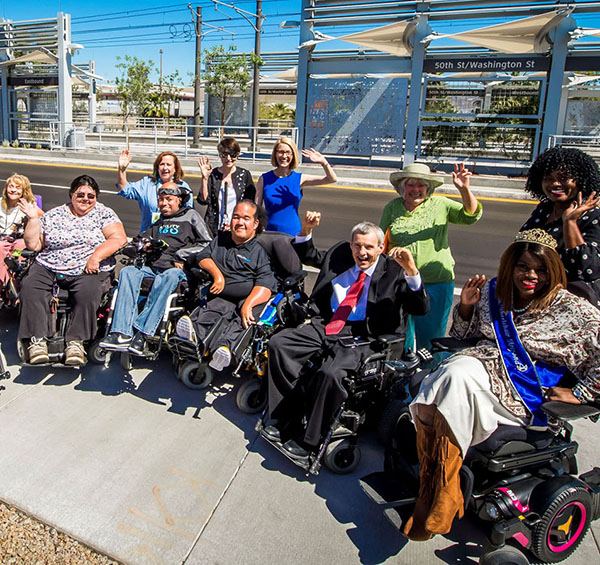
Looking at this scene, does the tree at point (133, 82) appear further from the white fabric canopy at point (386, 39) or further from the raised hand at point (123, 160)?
the raised hand at point (123, 160)

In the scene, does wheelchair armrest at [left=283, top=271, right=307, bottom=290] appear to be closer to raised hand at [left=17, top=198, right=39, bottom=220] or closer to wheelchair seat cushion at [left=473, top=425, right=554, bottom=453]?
wheelchair seat cushion at [left=473, top=425, right=554, bottom=453]

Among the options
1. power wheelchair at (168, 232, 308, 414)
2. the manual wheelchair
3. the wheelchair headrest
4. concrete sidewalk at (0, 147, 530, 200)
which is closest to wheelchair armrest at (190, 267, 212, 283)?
power wheelchair at (168, 232, 308, 414)

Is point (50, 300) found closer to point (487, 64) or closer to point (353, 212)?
point (353, 212)

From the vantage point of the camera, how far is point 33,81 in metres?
27.1

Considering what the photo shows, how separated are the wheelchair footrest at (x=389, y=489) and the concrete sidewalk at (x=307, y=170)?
13238 mm

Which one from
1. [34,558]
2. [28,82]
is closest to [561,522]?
[34,558]

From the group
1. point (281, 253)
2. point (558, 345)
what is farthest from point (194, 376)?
point (558, 345)

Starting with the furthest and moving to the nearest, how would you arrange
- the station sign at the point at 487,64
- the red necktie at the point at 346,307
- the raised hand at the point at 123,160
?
the station sign at the point at 487,64
the raised hand at the point at 123,160
the red necktie at the point at 346,307

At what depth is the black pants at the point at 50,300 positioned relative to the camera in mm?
4211

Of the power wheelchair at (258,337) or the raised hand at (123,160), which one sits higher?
the raised hand at (123,160)

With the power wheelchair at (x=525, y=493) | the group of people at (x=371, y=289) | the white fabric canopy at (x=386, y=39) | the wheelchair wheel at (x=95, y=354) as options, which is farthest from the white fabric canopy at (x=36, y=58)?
the power wheelchair at (x=525, y=493)

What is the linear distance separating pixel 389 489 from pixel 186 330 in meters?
1.78

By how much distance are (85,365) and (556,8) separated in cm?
1887

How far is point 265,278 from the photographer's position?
4387 millimetres
